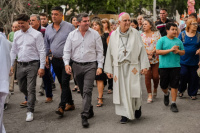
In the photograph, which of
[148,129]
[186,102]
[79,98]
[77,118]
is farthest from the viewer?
[79,98]

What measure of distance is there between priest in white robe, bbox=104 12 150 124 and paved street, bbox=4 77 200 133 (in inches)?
15.4

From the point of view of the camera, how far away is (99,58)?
6.76 meters

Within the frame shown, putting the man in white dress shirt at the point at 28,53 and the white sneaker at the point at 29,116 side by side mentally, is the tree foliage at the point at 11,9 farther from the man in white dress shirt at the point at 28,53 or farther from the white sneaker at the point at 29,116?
the white sneaker at the point at 29,116

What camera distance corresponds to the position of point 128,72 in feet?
21.5

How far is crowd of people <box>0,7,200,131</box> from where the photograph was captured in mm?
6527

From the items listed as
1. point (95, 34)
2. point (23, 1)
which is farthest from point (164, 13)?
point (23, 1)

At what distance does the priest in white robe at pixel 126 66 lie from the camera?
649cm

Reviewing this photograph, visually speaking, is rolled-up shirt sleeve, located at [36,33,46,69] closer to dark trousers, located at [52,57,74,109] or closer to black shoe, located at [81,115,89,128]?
dark trousers, located at [52,57,74,109]

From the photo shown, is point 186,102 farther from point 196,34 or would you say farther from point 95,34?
point 95,34

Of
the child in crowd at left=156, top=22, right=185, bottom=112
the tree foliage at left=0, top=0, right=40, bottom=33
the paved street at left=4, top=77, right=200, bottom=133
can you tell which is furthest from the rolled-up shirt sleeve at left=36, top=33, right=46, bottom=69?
the tree foliage at left=0, top=0, right=40, bottom=33

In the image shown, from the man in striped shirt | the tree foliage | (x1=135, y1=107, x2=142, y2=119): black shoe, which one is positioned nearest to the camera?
(x1=135, y1=107, x2=142, y2=119): black shoe

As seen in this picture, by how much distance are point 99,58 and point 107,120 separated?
4.10 feet

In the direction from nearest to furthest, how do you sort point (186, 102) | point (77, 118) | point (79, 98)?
point (77, 118), point (186, 102), point (79, 98)

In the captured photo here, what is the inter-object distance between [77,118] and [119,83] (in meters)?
1.22
